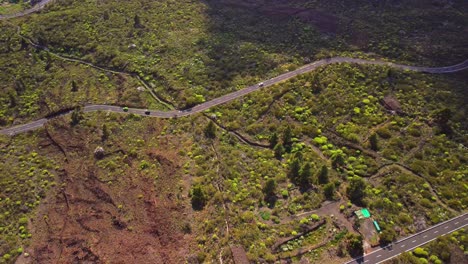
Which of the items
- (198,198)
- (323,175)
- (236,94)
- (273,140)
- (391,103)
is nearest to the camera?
(198,198)

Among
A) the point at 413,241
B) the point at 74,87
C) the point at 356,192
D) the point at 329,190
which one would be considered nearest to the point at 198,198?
the point at 329,190

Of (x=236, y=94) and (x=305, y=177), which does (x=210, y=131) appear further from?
(x=305, y=177)

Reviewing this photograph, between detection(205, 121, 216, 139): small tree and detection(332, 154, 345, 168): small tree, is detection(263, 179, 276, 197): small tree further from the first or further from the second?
detection(205, 121, 216, 139): small tree

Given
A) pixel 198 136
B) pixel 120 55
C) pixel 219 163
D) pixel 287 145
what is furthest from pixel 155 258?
pixel 120 55

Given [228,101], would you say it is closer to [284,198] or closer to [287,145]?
[287,145]

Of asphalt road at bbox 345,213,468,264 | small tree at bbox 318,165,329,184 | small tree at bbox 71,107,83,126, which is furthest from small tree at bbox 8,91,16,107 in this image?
asphalt road at bbox 345,213,468,264

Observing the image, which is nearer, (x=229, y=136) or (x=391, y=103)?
(x=229, y=136)

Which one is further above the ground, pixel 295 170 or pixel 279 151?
pixel 295 170
